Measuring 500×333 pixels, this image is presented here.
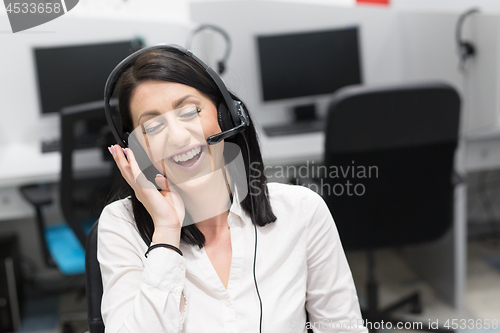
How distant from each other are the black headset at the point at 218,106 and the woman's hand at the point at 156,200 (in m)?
0.04

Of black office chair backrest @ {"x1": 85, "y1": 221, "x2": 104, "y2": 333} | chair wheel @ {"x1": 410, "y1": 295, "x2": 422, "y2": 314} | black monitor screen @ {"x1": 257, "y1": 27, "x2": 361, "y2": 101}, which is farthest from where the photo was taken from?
black monitor screen @ {"x1": 257, "y1": 27, "x2": 361, "y2": 101}

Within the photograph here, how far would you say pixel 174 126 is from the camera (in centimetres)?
63

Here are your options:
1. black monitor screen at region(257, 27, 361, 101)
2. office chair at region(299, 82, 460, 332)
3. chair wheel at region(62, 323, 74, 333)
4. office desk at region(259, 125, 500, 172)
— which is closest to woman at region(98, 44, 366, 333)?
office chair at region(299, 82, 460, 332)

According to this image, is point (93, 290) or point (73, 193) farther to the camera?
point (73, 193)

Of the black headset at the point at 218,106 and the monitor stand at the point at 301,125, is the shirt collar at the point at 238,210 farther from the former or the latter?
the monitor stand at the point at 301,125

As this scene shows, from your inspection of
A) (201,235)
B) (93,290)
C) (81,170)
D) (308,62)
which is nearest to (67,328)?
(81,170)

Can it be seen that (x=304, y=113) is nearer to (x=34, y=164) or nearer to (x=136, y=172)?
(x=34, y=164)

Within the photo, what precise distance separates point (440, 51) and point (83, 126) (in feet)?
4.59

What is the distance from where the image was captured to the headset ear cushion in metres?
0.70

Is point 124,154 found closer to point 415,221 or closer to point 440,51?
point 415,221

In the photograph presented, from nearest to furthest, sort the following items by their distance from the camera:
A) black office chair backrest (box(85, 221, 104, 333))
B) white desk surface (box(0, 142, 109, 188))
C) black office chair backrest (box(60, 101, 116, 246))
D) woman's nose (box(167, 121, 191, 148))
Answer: woman's nose (box(167, 121, 191, 148)) → black office chair backrest (box(85, 221, 104, 333)) → black office chair backrest (box(60, 101, 116, 246)) → white desk surface (box(0, 142, 109, 188))

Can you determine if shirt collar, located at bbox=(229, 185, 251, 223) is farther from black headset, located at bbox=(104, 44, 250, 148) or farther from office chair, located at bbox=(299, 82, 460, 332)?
office chair, located at bbox=(299, 82, 460, 332)

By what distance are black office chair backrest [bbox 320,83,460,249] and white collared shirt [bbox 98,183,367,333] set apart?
456 millimetres

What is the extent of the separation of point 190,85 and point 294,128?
128 centimetres
